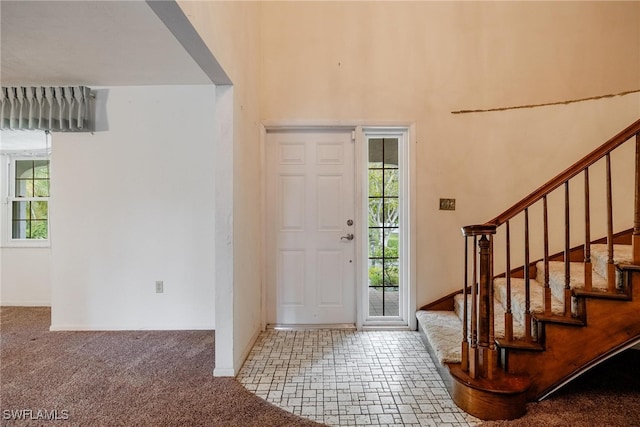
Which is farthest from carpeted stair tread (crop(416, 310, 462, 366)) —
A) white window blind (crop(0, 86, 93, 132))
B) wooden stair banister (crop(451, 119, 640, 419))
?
white window blind (crop(0, 86, 93, 132))

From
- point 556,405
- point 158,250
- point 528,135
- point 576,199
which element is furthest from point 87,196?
point 576,199

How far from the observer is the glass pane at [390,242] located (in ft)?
9.74

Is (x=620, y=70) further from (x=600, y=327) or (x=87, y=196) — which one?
(x=87, y=196)

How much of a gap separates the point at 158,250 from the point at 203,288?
1.86 ft

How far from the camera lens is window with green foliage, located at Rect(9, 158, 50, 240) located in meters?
3.86

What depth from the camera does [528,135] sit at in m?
2.71

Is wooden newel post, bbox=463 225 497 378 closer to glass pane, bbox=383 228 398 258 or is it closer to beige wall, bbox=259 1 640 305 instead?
beige wall, bbox=259 1 640 305

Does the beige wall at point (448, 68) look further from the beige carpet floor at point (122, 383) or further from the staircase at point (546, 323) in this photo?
the beige carpet floor at point (122, 383)

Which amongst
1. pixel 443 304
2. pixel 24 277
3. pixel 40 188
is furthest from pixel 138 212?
pixel 443 304

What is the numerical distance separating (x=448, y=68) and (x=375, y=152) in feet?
3.34

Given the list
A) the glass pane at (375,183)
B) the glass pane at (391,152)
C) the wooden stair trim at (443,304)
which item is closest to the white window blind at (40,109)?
the glass pane at (375,183)

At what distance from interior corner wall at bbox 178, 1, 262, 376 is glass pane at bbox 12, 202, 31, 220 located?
339cm

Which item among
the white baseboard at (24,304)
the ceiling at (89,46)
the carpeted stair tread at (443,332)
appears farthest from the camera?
the white baseboard at (24,304)

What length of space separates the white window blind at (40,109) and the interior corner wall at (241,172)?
160cm
